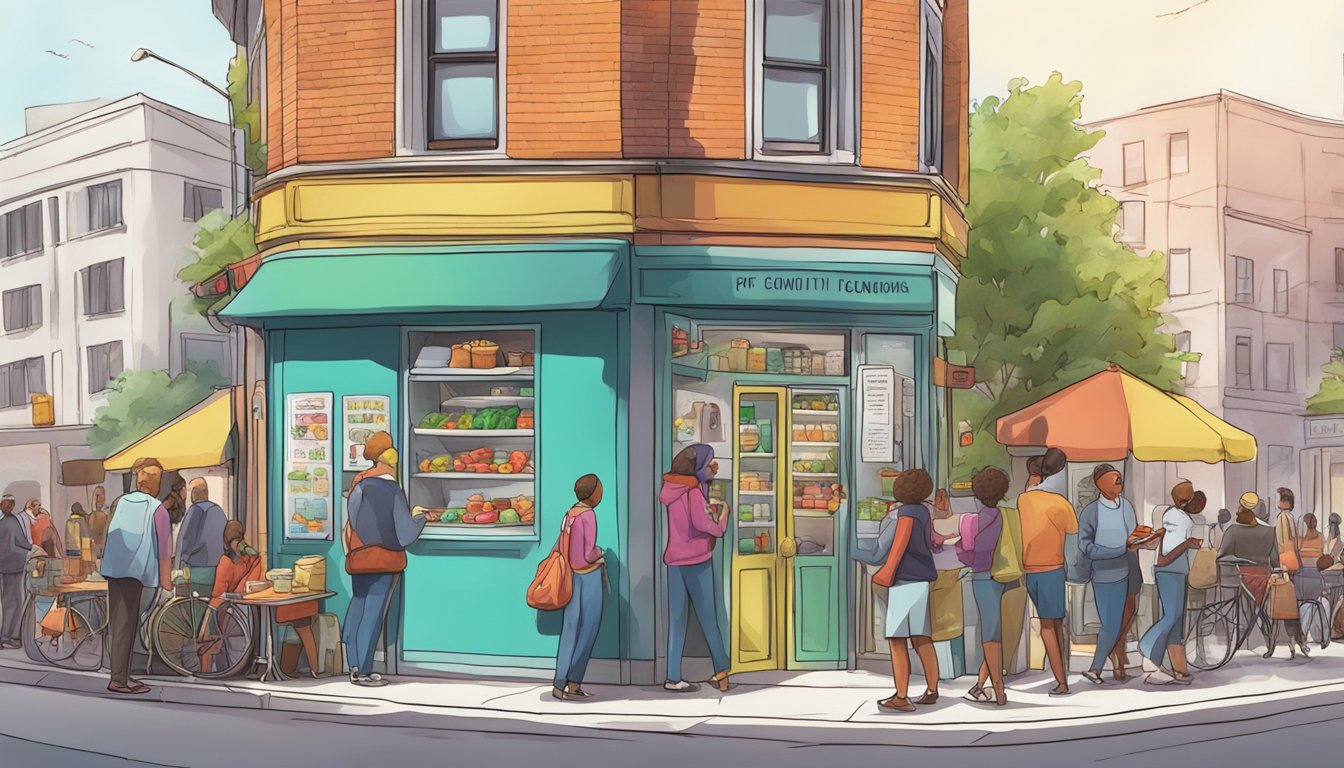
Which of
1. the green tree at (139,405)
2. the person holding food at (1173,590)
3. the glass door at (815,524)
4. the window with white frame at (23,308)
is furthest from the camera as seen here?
the window with white frame at (23,308)

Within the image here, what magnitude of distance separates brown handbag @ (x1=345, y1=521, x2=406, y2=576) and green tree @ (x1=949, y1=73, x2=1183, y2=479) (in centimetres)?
1351

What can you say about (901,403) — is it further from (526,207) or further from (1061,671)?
(526,207)

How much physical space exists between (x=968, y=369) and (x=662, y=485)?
4875 millimetres

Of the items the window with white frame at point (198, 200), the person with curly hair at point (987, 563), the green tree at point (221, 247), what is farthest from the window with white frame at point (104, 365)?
the person with curly hair at point (987, 563)

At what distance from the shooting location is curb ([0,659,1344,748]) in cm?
963

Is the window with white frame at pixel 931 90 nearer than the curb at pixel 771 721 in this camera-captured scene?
No

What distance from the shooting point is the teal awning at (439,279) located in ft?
39.3

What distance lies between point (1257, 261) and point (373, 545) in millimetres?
38605

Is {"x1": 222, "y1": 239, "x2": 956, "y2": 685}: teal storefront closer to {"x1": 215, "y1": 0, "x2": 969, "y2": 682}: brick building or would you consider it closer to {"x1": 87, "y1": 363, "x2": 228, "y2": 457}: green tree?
{"x1": 215, "y1": 0, "x2": 969, "y2": 682}: brick building

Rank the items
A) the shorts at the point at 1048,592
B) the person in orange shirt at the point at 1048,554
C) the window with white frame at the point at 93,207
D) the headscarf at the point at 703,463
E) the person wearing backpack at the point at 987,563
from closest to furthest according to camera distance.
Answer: the person wearing backpack at the point at 987,563, the person in orange shirt at the point at 1048,554, the shorts at the point at 1048,592, the headscarf at the point at 703,463, the window with white frame at the point at 93,207

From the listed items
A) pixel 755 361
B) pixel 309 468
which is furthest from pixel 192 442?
pixel 755 361

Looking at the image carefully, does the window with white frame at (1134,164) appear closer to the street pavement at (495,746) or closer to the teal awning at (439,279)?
the teal awning at (439,279)

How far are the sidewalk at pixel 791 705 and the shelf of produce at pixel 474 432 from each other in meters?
2.29

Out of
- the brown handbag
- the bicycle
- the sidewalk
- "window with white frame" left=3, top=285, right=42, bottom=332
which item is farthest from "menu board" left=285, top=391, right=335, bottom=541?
"window with white frame" left=3, top=285, right=42, bottom=332
